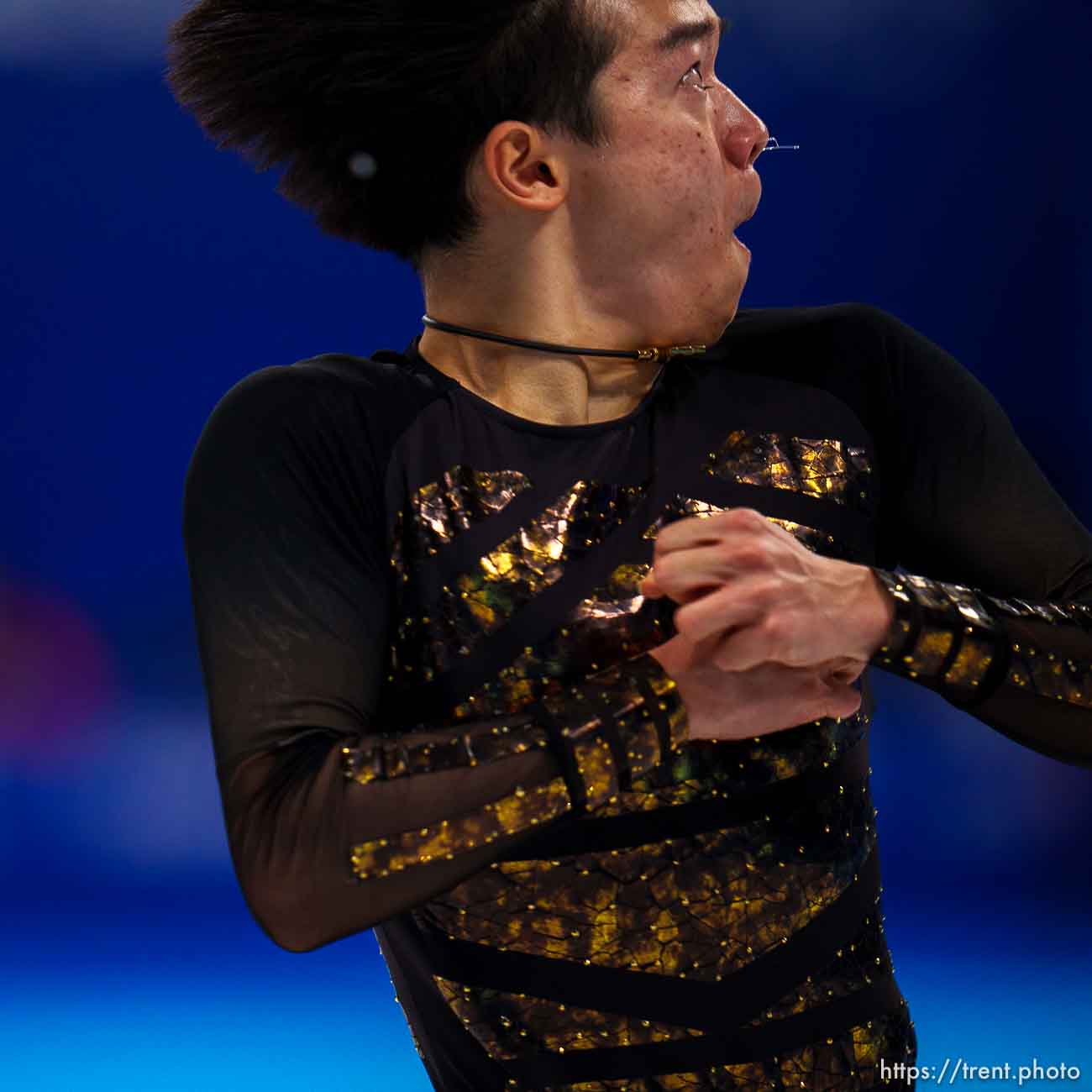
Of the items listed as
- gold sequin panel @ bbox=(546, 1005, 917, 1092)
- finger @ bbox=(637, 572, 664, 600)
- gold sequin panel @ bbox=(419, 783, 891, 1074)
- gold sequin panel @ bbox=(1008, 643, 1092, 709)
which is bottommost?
gold sequin panel @ bbox=(546, 1005, 917, 1092)

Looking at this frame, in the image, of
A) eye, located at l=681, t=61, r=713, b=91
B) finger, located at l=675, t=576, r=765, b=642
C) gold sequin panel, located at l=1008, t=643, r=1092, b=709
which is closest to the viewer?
finger, located at l=675, t=576, r=765, b=642

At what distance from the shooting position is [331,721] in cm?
129

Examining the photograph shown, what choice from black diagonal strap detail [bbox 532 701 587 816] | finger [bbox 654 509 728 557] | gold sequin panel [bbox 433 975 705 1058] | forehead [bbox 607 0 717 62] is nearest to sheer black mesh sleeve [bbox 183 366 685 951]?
black diagonal strap detail [bbox 532 701 587 816]

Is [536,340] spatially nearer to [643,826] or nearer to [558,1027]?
[643,826]

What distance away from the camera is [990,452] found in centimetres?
149

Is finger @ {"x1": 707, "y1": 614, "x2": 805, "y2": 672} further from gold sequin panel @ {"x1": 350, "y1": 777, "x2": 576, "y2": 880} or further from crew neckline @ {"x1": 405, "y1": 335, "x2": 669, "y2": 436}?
crew neckline @ {"x1": 405, "y1": 335, "x2": 669, "y2": 436}

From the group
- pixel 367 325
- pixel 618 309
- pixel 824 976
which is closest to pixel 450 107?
pixel 618 309

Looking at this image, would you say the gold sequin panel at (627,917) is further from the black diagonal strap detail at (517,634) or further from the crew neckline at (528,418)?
the crew neckline at (528,418)

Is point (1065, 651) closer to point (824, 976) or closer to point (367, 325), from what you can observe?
point (824, 976)

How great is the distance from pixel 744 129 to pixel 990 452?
0.37 meters

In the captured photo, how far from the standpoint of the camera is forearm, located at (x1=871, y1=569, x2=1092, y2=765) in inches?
51.1

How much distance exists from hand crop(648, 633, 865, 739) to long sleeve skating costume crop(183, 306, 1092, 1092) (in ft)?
0.06

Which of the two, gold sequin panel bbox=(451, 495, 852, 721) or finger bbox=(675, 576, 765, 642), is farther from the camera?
gold sequin panel bbox=(451, 495, 852, 721)

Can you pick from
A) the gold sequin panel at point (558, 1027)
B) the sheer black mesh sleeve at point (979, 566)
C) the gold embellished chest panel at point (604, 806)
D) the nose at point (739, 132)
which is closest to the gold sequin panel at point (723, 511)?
the gold embellished chest panel at point (604, 806)
